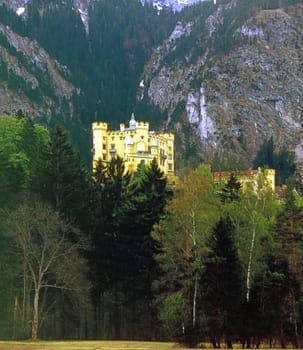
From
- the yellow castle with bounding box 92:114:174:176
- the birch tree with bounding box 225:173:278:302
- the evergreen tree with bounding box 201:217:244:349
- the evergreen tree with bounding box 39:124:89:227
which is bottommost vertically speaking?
the evergreen tree with bounding box 201:217:244:349

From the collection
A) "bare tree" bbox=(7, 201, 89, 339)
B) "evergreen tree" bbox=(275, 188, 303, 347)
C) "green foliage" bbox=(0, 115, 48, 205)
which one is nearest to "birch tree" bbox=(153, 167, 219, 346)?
"evergreen tree" bbox=(275, 188, 303, 347)

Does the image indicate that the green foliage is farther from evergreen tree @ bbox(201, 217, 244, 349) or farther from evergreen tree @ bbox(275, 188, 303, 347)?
evergreen tree @ bbox(275, 188, 303, 347)

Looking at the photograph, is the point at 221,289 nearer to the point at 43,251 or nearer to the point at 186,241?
the point at 186,241

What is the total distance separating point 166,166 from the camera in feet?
572

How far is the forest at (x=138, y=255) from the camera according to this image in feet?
185

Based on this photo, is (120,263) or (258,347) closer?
(258,347)

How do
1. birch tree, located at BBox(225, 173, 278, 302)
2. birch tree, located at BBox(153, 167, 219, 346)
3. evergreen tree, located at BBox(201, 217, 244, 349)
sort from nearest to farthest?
1. evergreen tree, located at BBox(201, 217, 244, 349)
2. birch tree, located at BBox(153, 167, 219, 346)
3. birch tree, located at BBox(225, 173, 278, 302)

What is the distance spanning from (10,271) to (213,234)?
66.5 ft

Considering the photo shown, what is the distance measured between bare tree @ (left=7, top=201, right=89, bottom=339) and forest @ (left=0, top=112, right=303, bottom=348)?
0.15 meters

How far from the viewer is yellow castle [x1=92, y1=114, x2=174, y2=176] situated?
167 m

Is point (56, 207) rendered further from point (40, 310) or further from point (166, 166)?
point (166, 166)

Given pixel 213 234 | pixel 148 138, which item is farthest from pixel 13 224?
pixel 148 138

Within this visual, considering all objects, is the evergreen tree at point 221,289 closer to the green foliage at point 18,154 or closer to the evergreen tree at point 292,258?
the evergreen tree at point 292,258

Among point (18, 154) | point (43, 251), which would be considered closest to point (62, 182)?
point (18, 154)
